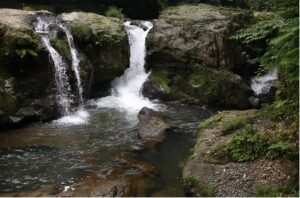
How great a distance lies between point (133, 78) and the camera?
1889 cm

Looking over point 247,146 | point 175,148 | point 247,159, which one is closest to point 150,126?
point 175,148

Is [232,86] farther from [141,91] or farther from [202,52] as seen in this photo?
[141,91]

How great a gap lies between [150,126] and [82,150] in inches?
109

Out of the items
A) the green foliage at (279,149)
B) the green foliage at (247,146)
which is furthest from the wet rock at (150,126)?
the green foliage at (279,149)

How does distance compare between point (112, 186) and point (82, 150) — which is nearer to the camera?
point (112, 186)

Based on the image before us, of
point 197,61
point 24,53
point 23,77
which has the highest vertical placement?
point 24,53

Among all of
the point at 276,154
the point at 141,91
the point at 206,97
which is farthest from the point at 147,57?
the point at 276,154

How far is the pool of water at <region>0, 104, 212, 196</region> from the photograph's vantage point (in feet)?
32.0

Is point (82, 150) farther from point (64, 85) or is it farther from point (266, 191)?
point (266, 191)

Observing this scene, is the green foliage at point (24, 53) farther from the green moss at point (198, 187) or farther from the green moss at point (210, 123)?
the green moss at point (198, 187)

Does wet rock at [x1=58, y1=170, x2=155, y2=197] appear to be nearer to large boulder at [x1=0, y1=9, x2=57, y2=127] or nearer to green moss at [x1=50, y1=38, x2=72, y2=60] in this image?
large boulder at [x1=0, y1=9, x2=57, y2=127]

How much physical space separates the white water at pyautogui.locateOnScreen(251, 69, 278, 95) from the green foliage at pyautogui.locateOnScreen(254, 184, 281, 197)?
37.7ft

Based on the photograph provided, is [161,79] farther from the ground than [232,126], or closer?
closer

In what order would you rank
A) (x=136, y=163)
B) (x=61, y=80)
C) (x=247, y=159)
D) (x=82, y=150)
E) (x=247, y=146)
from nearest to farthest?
1. (x=247, y=159)
2. (x=247, y=146)
3. (x=136, y=163)
4. (x=82, y=150)
5. (x=61, y=80)
